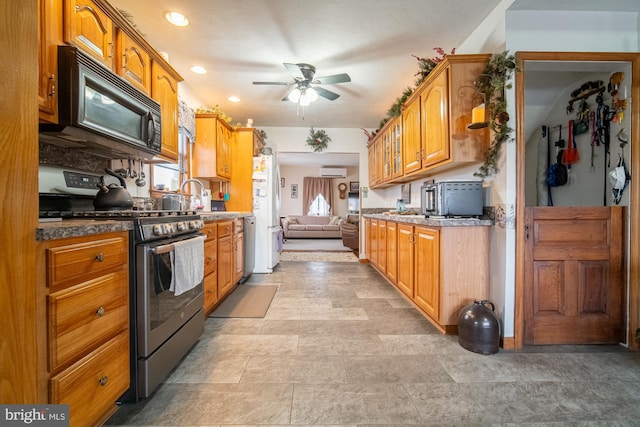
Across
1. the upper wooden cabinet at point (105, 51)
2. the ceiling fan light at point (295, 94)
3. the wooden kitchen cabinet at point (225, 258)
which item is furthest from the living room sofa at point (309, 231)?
the upper wooden cabinet at point (105, 51)

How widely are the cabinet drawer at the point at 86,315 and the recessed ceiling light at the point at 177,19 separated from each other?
2.06 m

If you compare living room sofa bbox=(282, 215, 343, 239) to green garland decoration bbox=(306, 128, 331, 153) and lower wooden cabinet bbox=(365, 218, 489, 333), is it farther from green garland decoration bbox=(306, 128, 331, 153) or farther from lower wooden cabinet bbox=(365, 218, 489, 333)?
lower wooden cabinet bbox=(365, 218, 489, 333)

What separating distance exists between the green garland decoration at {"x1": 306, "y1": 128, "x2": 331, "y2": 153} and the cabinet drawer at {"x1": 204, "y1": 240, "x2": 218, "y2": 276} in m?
3.05

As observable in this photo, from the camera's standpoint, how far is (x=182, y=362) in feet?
5.87

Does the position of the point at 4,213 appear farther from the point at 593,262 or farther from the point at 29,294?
the point at 593,262

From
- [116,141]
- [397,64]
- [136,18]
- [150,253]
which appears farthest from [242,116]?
[150,253]

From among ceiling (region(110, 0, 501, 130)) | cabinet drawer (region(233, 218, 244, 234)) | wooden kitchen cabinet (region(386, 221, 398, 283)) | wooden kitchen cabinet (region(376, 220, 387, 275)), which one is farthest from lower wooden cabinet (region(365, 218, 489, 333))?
cabinet drawer (region(233, 218, 244, 234))

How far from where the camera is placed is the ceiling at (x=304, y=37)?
2.12 meters

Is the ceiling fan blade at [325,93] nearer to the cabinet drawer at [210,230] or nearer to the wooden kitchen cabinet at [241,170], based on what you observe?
the wooden kitchen cabinet at [241,170]

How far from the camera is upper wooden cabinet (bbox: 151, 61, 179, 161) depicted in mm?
2211

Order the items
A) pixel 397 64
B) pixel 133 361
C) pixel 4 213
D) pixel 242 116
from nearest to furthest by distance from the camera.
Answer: pixel 4 213
pixel 133 361
pixel 397 64
pixel 242 116

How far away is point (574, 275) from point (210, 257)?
2.86 m

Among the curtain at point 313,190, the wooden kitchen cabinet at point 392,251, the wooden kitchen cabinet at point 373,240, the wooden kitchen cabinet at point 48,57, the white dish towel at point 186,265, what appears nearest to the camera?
the wooden kitchen cabinet at point 48,57

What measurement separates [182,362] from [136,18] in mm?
2645
